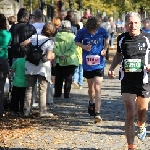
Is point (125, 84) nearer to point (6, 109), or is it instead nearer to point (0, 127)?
point (0, 127)

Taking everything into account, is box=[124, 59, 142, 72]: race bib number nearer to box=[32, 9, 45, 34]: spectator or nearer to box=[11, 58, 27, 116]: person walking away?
box=[11, 58, 27, 116]: person walking away

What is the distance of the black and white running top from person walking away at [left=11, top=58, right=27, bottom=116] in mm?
3902

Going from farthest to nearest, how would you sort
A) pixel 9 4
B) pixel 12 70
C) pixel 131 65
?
pixel 9 4, pixel 12 70, pixel 131 65

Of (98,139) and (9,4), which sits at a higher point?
(9,4)

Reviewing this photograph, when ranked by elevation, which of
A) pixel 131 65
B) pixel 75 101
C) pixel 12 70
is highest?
pixel 131 65

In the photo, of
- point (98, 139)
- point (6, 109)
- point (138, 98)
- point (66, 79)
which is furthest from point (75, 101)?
point (138, 98)

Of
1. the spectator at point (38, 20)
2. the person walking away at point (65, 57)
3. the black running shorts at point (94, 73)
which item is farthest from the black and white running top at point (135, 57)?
the person walking away at point (65, 57)

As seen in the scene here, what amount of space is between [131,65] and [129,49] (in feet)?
0.70

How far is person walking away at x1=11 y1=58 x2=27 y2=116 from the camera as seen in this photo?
11461 millimetres

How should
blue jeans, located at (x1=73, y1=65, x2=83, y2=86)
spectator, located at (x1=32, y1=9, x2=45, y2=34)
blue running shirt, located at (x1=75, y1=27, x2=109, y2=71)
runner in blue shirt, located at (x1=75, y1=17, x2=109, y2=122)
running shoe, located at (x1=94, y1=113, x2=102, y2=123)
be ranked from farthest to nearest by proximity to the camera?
1. blue jeans, located at (x1=73, y1=65, x2=83, y2=86)
2. spectator, located at (x1=32, y1=9, x2=45, y2=34)
3. blue running shirt, located at (x1=75, y1=27, x2=109, y2=71)
4. runner in blue shirt, located at (x1=75, y1=17, x2=109, y2=122)
5. running shoe, located at (x1=94, y1=113, x2=102, y2=123)

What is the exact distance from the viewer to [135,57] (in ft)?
25.7

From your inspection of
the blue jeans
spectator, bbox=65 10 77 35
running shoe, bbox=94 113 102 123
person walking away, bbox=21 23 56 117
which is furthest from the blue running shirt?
the blue jeans

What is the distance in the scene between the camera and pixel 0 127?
10.3 meters

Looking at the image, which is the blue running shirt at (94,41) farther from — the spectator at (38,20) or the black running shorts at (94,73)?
the spectator at (38,20)
